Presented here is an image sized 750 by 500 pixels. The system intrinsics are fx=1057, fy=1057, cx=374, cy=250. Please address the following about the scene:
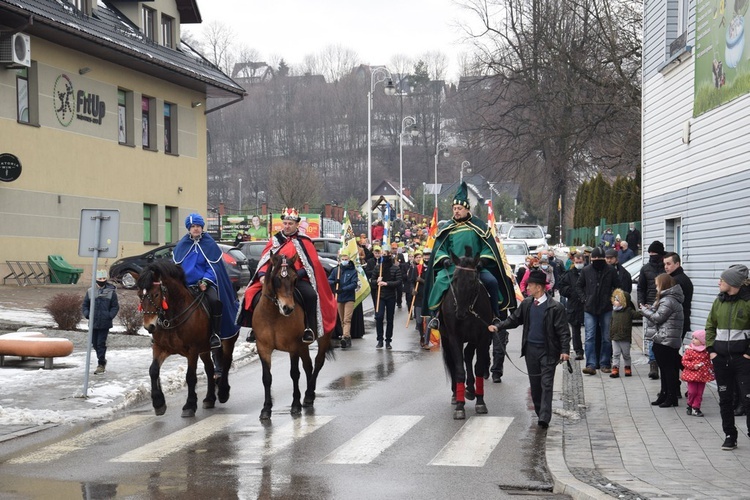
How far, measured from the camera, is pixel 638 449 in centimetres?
988

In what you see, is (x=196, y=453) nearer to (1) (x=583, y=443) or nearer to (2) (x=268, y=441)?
(2) (x=268, y=441)

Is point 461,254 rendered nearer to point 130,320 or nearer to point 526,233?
point 130,320

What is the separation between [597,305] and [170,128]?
26.7 meters

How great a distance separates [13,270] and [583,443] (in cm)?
2250

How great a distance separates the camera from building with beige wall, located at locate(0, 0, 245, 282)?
97.0 ft

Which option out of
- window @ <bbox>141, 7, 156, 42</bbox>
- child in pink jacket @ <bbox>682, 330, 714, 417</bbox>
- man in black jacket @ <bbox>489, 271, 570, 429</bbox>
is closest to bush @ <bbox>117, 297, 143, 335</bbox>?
man in black jacket @ <bbox>489, 271, 570, 429</bbox>

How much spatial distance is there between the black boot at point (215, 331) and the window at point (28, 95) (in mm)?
19336

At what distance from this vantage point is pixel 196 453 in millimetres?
9945

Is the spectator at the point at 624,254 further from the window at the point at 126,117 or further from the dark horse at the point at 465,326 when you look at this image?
the dark horse at the point at 465,326

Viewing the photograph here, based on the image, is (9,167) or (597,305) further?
(9,167)

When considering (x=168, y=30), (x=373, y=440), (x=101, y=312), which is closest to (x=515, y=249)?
(x=168, y=30)

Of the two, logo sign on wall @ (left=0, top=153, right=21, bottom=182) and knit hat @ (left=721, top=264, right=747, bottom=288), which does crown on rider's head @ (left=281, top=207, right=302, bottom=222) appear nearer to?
knit hat @ (left=721, top=264, right=747, bottom=288)

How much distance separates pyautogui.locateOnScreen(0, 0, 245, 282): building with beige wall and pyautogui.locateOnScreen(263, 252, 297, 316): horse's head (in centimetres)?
1833

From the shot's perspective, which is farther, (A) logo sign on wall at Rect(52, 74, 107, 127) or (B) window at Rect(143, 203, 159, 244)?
(B) window at Rect(143, 203, 159, 244)
